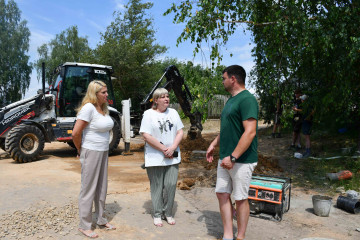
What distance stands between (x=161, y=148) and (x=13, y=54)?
35386mm

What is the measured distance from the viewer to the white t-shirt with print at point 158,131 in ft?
11.9

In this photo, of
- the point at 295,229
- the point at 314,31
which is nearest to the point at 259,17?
the point at 314,31

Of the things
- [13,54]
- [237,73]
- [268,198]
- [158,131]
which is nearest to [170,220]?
[158,131]

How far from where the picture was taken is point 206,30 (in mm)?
5105

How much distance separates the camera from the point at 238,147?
2766 millimetres

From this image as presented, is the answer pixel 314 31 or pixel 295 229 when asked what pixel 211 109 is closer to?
pixel 314 31

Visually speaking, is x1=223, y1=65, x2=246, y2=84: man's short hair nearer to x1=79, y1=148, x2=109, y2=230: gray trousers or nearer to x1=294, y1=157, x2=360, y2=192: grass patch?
x1=79, y1=148, x2=109, y2=230: gray trousers

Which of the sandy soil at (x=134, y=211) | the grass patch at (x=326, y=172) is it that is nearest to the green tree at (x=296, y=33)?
the grass patch at (x=326, y=172)

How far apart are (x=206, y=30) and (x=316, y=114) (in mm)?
3202

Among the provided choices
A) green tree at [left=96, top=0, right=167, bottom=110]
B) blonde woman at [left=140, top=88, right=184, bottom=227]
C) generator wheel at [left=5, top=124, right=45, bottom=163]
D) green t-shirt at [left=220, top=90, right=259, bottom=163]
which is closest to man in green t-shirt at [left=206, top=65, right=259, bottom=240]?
green t-shirt at [left=220, top=90, right=259, bottom=163]

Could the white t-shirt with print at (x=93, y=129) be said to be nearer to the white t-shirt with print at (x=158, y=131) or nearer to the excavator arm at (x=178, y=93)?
the white t-shirt with print at (x=158, y=131)

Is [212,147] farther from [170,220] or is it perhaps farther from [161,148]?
[170,220]

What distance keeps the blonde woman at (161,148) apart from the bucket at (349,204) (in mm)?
2678

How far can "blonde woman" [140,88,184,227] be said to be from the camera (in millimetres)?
3609
